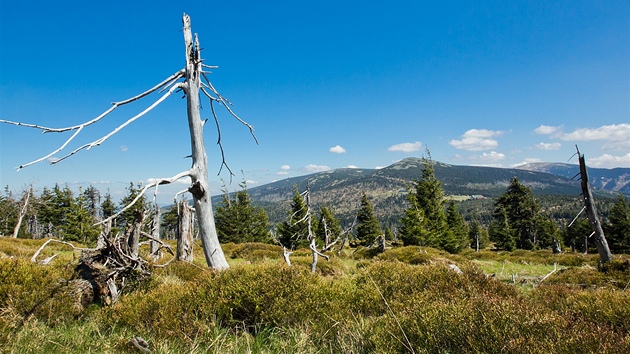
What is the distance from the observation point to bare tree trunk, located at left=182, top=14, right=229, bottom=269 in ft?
16.6

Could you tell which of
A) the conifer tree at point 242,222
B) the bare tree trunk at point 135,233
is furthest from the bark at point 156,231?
the conifer tree at point 242,222

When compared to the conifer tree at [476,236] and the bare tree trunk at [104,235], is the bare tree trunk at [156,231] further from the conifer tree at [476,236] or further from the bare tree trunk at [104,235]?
the conifer tree at [476,236]

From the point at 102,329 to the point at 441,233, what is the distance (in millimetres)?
39508

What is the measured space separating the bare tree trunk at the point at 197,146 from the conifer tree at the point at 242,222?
46472mm

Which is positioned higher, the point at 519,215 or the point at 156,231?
the point at 156,231

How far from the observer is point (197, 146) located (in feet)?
16.8

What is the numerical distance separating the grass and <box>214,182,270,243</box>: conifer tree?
45603 mm

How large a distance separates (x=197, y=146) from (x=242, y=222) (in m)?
48.8

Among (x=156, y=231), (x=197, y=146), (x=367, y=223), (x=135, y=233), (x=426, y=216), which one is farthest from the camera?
(x=367, y=223)

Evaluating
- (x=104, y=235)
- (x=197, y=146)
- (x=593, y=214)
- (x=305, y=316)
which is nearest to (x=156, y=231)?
(x=104, y=235)

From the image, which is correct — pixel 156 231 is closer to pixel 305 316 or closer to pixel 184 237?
pixel 184 237

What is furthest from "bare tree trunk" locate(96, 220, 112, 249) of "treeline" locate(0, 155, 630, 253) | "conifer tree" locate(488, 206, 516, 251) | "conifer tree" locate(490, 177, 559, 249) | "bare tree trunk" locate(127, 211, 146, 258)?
"conifer tree" locate(490, 177, 559, 249)

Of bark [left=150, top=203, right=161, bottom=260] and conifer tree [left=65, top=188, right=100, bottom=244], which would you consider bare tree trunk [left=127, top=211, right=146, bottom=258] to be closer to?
bark [left=150, top=203, right=161, bottom=260]

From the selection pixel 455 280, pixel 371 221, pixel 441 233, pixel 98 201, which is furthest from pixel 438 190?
pixel 98 201
